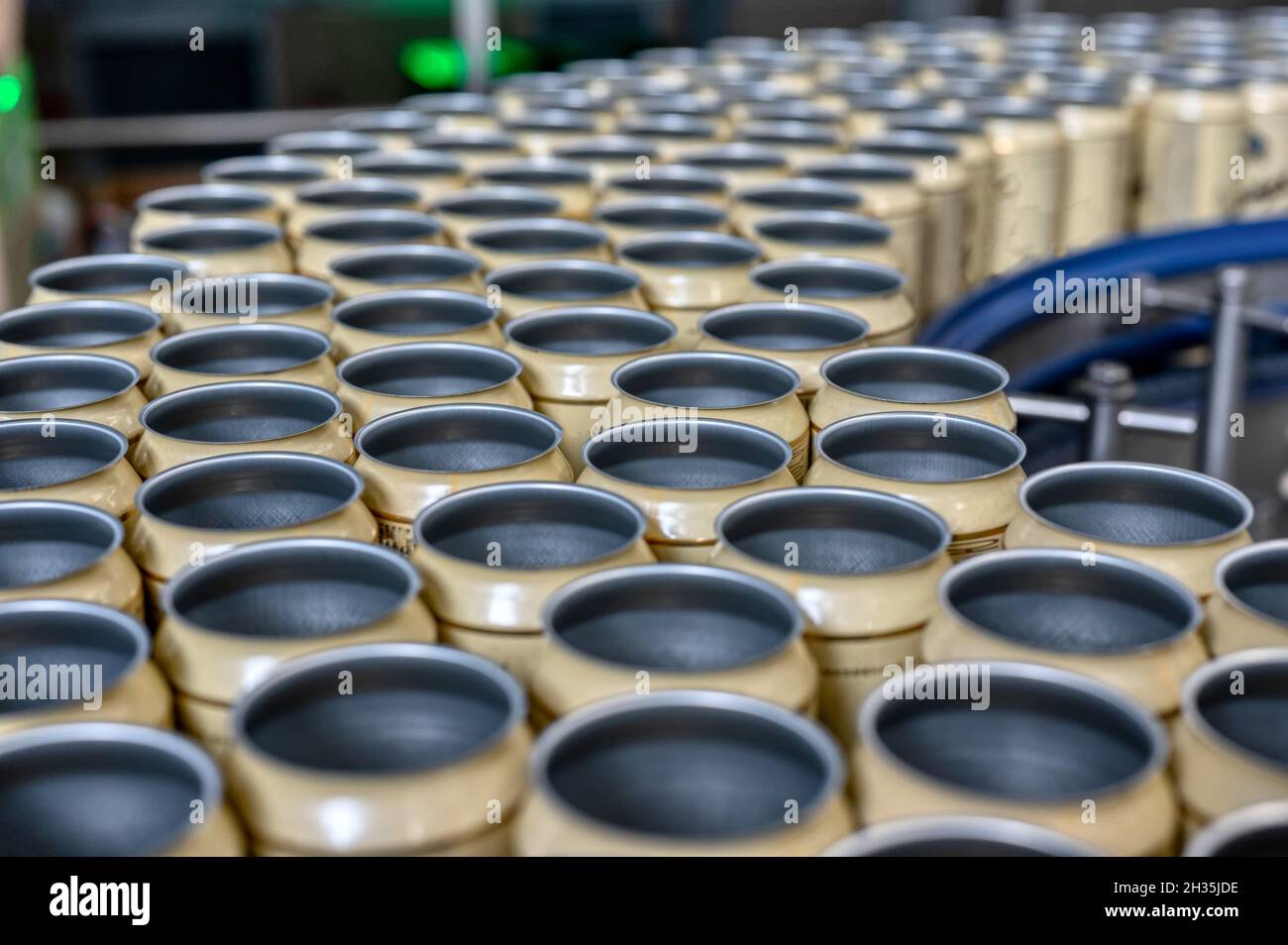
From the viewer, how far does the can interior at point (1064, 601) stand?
3.34ft

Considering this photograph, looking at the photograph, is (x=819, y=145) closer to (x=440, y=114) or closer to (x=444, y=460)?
(x=440, y=114)

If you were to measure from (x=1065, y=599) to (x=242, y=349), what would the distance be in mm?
880

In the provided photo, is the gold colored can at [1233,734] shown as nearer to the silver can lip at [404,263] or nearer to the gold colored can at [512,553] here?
the gold colored can at [512,553]

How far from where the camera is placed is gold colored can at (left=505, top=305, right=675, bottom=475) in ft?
4.61

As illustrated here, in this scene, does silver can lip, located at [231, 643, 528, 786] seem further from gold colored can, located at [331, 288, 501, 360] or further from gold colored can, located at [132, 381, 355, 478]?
gold colored can, located at [331, 288, 501, 360]

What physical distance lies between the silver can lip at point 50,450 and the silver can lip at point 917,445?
0.62 m

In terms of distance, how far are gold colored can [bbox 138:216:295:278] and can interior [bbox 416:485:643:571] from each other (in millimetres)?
759

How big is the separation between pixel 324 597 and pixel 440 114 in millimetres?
1835

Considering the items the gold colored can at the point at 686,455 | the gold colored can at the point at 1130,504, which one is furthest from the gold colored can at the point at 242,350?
the gold colored can at the point at 1130,504

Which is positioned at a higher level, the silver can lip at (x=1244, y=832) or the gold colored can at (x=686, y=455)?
the gold colored can at (x=686, y=455)

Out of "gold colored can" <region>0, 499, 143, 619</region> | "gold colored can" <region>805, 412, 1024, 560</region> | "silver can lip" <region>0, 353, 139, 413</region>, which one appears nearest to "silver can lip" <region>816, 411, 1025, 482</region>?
"gold colored can" <region>805, 412, 1024, 560</region>
